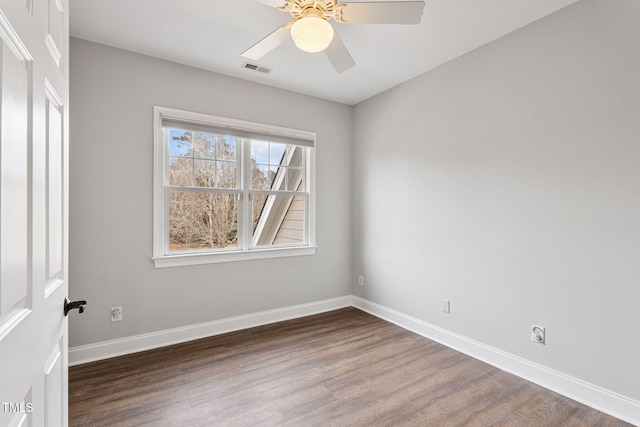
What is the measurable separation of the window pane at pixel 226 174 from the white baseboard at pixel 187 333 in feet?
4.62

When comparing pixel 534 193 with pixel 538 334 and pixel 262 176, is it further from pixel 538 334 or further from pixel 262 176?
pixel 262 176

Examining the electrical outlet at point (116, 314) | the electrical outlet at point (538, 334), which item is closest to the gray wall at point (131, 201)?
the electrical outlet at point (116, 314)

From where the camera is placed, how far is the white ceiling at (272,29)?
215cm

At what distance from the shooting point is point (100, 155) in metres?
2.59

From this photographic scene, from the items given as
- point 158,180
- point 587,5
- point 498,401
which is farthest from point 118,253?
point 587,5

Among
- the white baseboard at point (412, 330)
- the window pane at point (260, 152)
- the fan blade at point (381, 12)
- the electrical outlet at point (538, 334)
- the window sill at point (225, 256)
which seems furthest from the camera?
the window pane at point (260, 152)

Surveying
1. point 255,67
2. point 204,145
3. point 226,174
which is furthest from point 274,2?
point 226,174

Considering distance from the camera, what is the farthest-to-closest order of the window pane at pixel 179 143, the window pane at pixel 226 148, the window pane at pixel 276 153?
1. the window pane at pixel 276 153
2. the window pane at pixel 226 148
3. the window pane at pixel 179 143

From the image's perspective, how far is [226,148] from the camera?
129 inches

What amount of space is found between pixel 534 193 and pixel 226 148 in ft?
9.31

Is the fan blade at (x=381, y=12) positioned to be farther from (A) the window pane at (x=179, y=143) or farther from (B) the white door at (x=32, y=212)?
(A) the window pane at (x=179, y=143)

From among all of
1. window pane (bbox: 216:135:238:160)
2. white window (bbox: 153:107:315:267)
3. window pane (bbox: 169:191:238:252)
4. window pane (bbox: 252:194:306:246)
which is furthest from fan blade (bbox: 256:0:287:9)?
window pane (bbox: 252:194:306:246)

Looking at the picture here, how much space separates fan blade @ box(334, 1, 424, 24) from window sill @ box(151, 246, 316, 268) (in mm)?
2357

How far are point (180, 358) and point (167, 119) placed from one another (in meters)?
2.14
